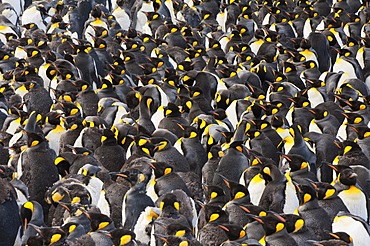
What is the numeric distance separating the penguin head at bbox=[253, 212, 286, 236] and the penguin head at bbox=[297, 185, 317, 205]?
68 centimetres

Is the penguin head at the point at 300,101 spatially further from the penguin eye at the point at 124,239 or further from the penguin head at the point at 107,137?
the penguin eye at the point at 124,239

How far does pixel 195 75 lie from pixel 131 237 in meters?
5.00

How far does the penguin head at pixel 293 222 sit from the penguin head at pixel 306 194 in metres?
0.50

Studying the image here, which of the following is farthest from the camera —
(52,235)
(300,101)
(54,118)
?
(300,101)

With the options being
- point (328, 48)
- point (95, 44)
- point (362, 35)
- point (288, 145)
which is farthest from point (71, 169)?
point (362, 35)

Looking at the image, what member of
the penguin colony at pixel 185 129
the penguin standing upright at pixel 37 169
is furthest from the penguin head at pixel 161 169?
the penguin standing upright at pixel 37 169

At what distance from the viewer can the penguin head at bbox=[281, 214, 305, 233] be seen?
6156 mm

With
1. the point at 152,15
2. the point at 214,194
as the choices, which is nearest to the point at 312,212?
the point at 214,194

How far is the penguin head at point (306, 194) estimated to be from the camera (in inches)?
264

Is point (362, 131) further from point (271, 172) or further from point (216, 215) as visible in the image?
point (216, 215)

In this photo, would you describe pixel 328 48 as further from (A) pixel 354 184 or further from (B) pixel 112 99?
(A) pixel 354 184

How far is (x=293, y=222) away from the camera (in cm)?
616

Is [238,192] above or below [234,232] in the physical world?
below

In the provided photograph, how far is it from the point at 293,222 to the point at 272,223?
20 cm
